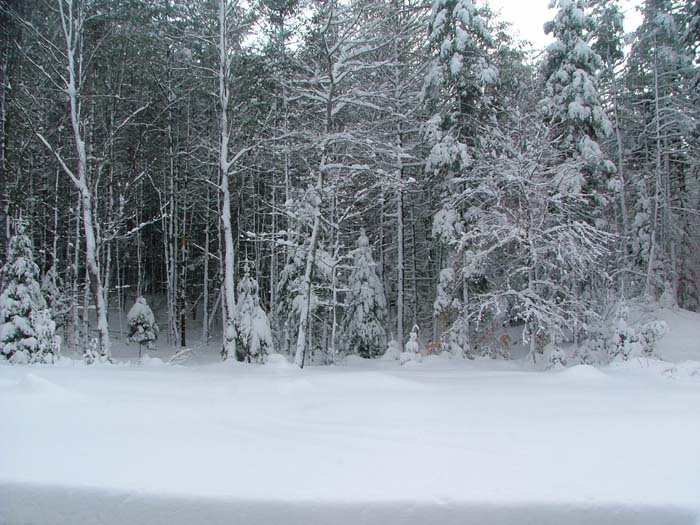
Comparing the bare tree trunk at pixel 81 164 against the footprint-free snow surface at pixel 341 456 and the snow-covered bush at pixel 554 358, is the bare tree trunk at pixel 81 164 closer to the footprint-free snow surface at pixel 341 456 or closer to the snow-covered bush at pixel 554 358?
the footprint-free snow surface at pixel 341 456

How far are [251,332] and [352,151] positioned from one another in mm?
5584

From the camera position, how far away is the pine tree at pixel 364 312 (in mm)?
18578

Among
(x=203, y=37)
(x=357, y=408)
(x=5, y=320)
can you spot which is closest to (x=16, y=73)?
(x=203, y=37)

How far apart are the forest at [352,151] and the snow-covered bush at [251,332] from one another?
6cm

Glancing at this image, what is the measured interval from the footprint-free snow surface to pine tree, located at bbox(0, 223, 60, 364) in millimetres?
6528

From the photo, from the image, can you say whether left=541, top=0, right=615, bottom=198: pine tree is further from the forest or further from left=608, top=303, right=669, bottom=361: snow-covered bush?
left=608, top=303, right=669, bottom=361: snow-covered bush

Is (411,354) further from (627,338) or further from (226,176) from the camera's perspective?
(226,176)

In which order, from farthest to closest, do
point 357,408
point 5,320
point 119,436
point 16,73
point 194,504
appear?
1. point 16,73
2. point 5,320
3. point 357,408
4. point 119,436
5. point 194,504

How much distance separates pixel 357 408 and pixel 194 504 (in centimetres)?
189

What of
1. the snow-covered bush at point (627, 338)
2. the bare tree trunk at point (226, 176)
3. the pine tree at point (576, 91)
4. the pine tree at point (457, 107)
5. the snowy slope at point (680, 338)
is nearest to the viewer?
the snow-covered bush at point (627, 338)

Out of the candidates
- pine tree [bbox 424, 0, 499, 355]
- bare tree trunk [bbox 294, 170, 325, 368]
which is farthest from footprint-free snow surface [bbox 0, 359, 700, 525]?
pine tree [bbox 424, 0, 499, 355]

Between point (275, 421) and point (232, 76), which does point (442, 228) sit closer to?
point (232, 76)

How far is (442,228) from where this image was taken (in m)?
15.7

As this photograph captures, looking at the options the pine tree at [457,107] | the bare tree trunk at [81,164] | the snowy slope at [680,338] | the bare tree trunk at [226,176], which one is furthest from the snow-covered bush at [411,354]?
the bare tree trunk at [81,164]
